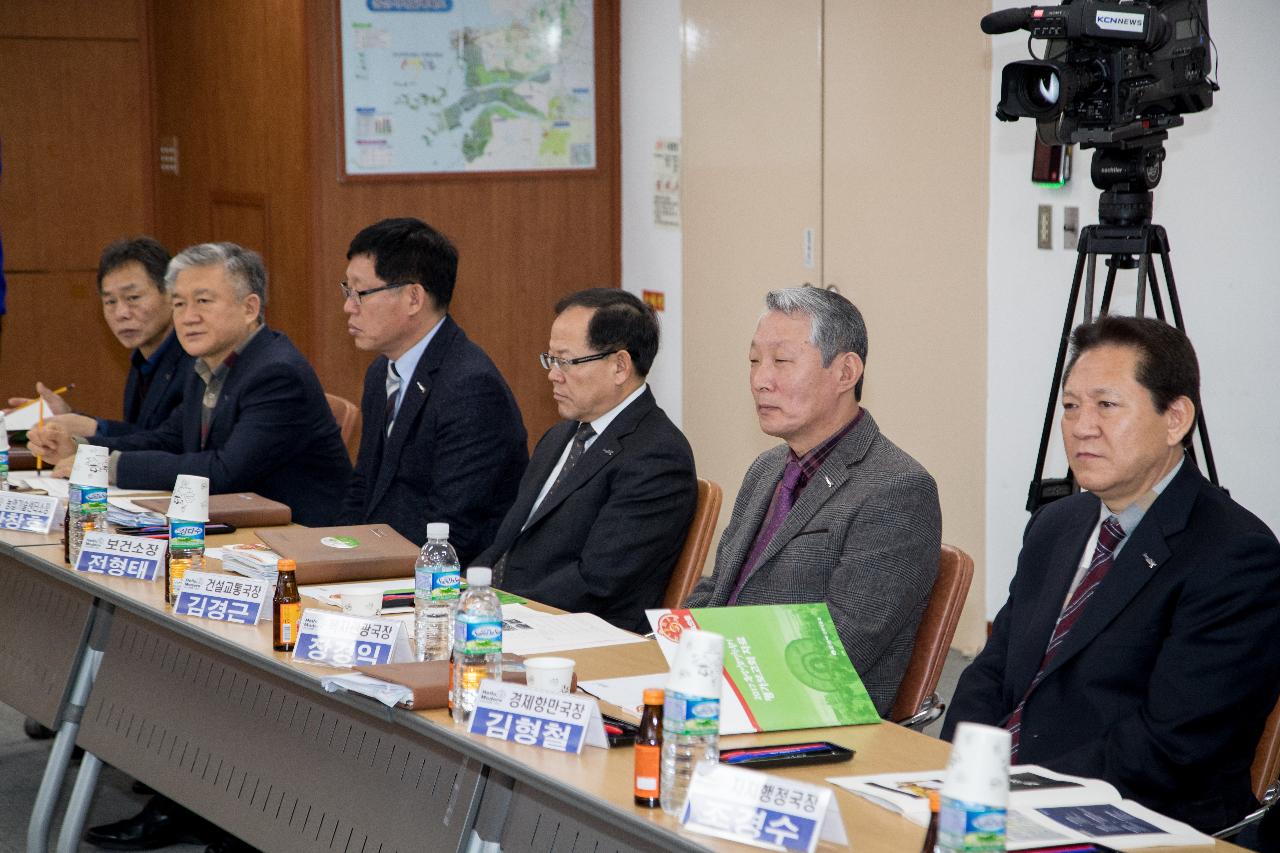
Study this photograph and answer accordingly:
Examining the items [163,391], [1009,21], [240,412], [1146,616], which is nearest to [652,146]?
[163,391]

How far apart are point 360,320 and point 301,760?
4.84 ft

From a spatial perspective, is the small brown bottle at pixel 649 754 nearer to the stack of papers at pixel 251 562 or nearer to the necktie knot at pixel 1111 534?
the necktie knot at pixel 1111 534

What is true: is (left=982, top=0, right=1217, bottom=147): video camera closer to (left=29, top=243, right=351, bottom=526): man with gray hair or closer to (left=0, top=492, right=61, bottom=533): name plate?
(left=29, top=243, right=351, bottom=526): man with gray hair

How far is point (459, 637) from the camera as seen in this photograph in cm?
221

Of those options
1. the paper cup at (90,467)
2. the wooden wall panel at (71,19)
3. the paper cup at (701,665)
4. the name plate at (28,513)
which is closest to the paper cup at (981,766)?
the paper cup at (701,665)

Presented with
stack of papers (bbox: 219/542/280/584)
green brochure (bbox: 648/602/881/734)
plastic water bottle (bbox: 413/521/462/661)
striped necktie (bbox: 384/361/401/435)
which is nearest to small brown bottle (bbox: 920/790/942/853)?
green brochure (bbox: 648/602/881/734)

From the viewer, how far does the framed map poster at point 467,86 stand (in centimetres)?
598

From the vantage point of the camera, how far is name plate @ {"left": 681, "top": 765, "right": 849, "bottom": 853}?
1.71m

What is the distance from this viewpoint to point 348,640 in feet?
8.10

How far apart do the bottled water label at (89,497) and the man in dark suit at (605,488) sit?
2.69ft

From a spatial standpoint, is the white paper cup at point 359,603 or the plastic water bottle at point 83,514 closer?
the white paper cup at point 359,603

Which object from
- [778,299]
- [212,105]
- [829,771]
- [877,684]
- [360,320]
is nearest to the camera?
[829,771]

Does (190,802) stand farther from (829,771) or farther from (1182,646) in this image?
(1182,646)

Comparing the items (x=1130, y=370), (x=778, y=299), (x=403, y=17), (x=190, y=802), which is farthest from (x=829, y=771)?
(x=403, y=17)
